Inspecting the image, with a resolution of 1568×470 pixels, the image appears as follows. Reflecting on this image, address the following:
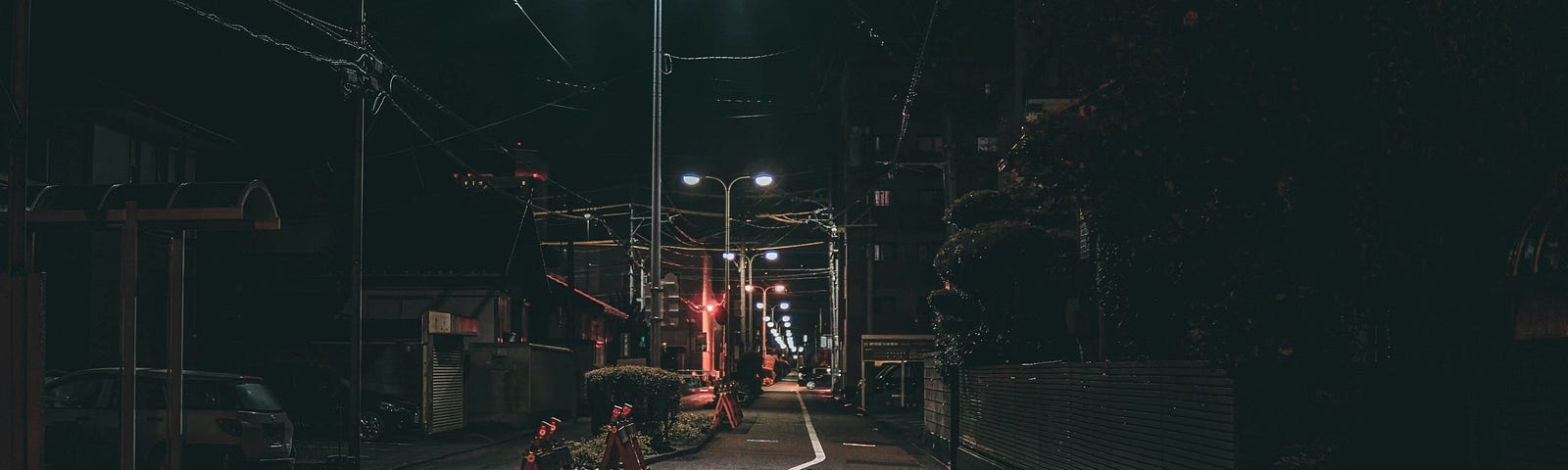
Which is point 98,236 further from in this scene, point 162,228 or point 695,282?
point 695,282

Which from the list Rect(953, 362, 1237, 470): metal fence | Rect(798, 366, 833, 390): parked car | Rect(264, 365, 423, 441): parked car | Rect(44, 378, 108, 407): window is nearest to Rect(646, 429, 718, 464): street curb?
A: Rect(953, 362, 1237, 470): metal fence

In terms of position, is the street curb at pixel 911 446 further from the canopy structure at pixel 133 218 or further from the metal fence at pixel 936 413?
the canopy structure at pixel 133 218

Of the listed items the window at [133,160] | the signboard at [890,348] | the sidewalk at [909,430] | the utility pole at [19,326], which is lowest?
the sidewalk at [909,430]

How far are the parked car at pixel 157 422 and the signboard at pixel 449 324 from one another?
12.4 m

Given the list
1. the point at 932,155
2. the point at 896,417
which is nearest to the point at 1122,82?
the point at 896,417

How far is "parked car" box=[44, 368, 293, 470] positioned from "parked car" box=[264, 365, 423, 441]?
1022cm

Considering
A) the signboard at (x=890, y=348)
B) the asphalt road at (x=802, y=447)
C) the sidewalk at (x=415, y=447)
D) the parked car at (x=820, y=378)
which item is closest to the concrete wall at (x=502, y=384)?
the sidewalk at (x=415, y=447)

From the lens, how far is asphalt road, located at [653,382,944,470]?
20.5m

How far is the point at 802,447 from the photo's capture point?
24.5m

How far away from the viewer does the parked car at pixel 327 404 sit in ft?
88.1

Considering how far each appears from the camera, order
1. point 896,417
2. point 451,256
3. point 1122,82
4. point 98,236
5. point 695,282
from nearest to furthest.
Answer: point 1122,82
point 98,236
point 451,256
point 896,417
point 695,282

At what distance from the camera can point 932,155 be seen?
67.2 m

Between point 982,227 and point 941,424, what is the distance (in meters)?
4.14

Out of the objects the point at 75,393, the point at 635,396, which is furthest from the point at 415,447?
the point at 75,393
